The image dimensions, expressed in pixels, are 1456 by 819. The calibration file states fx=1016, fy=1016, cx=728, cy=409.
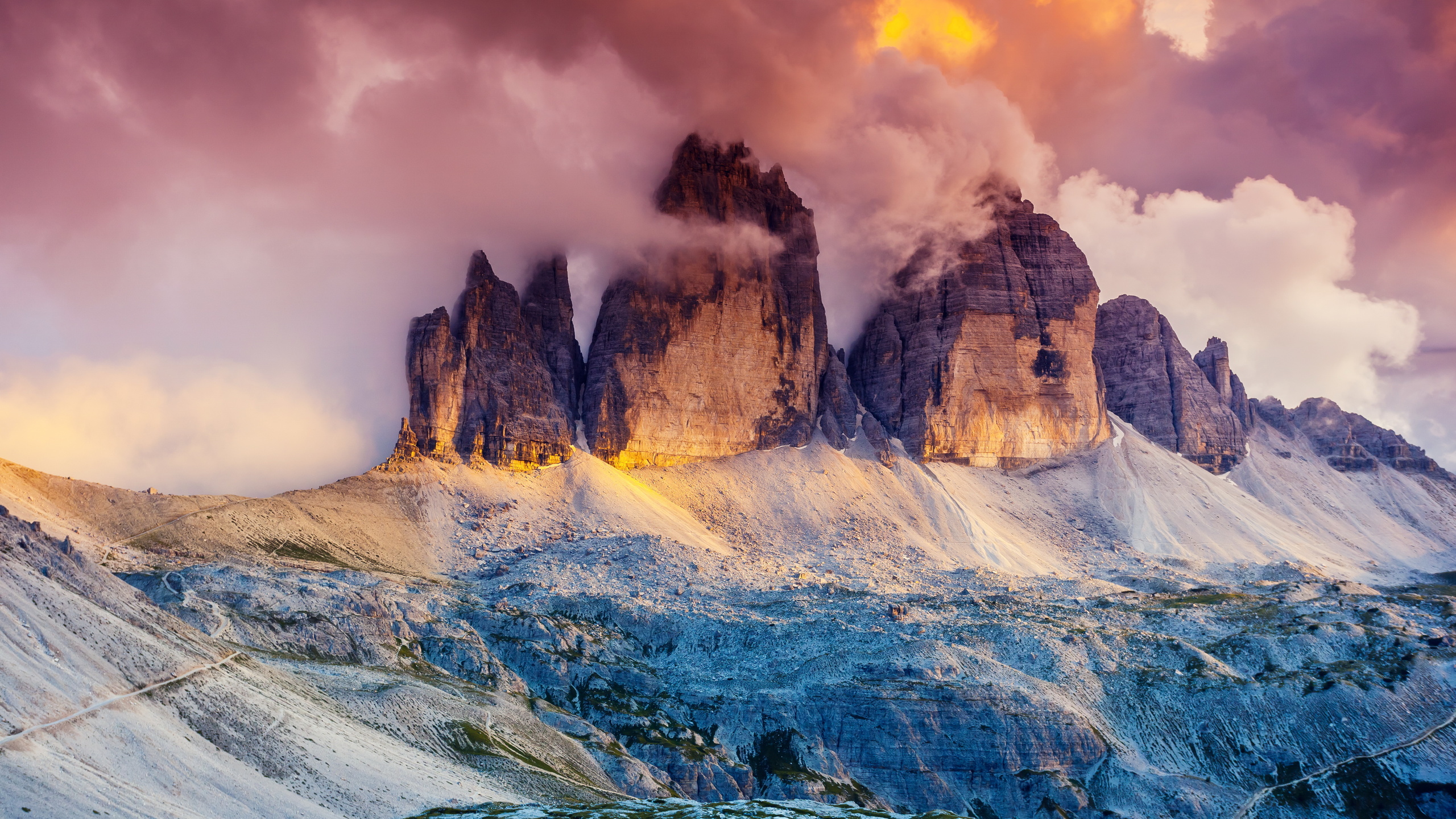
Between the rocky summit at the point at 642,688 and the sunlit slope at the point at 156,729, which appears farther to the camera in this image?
the rocky summit at the point at 642,688

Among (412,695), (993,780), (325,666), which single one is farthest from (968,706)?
(325,666)

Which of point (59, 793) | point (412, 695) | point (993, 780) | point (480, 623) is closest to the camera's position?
point (59, 793)

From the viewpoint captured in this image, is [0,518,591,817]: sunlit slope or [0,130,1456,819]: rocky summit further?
[0,130,1456,819]: rocky summit

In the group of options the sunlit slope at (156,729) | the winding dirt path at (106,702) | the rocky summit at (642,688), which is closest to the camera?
the winding dirt path at (106,702)

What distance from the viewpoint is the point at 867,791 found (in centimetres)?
12862

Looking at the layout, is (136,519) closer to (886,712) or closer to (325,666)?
(325,666)

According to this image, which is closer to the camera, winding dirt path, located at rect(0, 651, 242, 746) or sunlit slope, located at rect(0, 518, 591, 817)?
winding dirt path, located at rect(0, 651, 242, 746)

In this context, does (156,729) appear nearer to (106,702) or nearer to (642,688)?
(106,702)

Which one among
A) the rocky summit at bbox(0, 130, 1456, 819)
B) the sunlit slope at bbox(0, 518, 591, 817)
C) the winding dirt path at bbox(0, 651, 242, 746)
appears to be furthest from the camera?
the rocky summit at bbox(0, 130, 1456, 819)

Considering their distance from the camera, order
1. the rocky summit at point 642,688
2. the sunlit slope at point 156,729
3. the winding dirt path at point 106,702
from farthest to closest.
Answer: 1. the rocky summit at point 642,688
2. the sunlit slope at point 156,729
3. the winding dirt path at point 106,702

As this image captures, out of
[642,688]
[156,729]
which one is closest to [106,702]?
[156,729]

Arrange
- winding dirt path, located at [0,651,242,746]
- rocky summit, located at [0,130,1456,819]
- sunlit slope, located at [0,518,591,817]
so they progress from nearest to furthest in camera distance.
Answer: winding dirt path, located at [0,651,242,746] < sunlit slope, located at [0,518,591,817] < rocky summit, located at [0,130,1456,819]

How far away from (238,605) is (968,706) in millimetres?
95583

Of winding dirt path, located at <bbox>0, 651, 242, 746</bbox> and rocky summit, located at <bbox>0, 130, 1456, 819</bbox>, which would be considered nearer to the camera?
winding dirt path, located at <bbox>0, 651, 242, 746</bbox>
